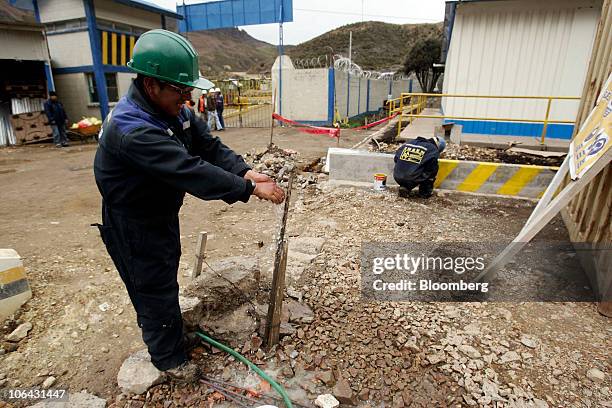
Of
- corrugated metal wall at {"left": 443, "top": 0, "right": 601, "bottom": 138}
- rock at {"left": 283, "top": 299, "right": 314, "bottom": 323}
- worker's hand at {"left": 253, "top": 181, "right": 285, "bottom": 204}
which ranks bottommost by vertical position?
rock at {"left": 283, "top": 299, "right": 314, "bottom": 323}

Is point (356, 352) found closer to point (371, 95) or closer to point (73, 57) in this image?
point (73, 57)

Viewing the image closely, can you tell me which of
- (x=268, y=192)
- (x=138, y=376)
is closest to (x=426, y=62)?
(x=268, y=192)

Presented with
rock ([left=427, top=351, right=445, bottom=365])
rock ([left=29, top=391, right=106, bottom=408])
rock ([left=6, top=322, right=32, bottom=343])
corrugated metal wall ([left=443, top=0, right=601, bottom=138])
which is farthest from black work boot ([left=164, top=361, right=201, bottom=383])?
corrugated metal wall ([left=443, top=0, right=601, bottom=138])

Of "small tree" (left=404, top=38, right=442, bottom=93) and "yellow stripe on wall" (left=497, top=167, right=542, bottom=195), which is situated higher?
"small tree" (left=404, top=38, right=442, bottom=93)

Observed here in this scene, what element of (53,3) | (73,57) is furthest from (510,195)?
(53,3)

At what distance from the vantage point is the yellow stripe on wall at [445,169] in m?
5.84

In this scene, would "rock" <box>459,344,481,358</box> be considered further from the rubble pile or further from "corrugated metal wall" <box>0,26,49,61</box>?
"corrugated metal wall" <box>0,26,49,61</box>

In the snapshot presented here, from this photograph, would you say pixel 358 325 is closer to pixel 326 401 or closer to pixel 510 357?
pixel 326 401

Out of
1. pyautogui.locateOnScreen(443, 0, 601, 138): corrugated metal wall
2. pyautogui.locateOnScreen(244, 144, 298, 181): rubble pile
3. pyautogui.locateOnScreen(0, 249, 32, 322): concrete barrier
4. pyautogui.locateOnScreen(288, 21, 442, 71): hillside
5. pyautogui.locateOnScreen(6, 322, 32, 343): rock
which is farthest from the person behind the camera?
pyautogui.locateOnScreen(288, 21, 442, 71): hillside

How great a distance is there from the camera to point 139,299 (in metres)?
2.17

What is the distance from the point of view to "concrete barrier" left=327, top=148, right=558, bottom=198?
18.1 ft

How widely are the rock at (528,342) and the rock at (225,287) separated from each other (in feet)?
6.79

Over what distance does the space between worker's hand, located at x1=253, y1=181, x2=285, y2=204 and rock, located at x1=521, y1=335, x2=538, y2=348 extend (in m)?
2.05

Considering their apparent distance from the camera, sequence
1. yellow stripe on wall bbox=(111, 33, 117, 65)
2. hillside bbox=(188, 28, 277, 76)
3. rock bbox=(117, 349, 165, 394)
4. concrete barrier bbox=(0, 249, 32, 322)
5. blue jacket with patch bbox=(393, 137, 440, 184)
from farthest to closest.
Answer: hillside bbox=(188, 28, 277, 76) → yellow stripe on wall bbox=(111, 33, 117, 65) → blue jacket with patch bbox=(393, 137, 440, 184) → concrete barrier bbox=(0, 249, 32, 322) → rock bbox=(117, 349, 165, 394)
